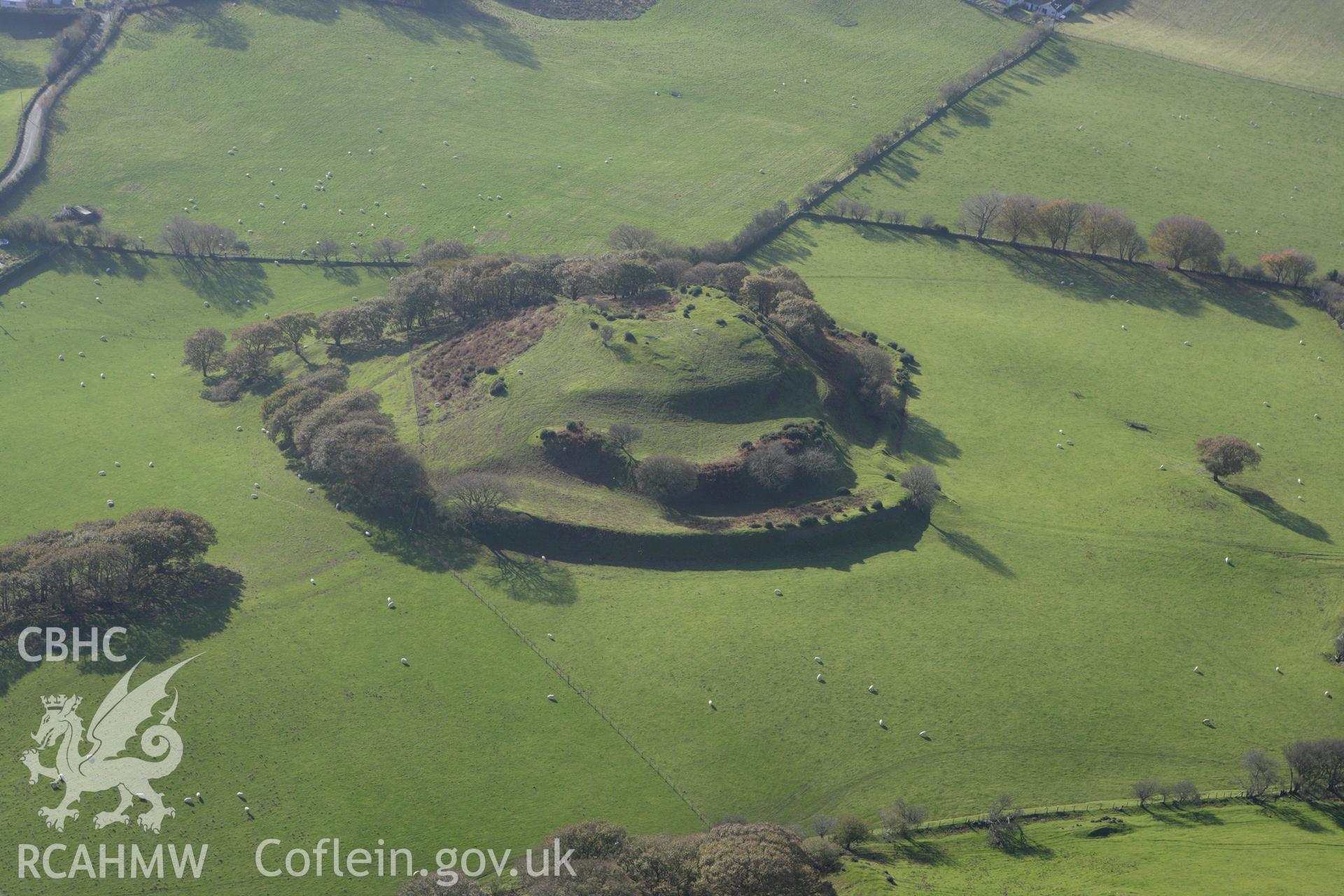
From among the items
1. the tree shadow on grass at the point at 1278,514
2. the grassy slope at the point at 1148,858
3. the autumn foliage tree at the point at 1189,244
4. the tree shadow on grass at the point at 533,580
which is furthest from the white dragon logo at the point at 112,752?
the autumn foliage tree at the point at 1189,244

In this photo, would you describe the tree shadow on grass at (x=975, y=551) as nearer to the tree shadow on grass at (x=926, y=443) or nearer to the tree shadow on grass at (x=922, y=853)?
the tree shadow on grass at (x=926, y=443)

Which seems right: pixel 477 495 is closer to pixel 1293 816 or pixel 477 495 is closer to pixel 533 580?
pixel 533 580

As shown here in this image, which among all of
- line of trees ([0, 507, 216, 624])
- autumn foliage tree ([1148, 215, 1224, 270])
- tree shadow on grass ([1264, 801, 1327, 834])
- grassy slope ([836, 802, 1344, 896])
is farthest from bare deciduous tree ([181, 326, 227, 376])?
autumn foliage tree ([1148, 215, 1224, 270])

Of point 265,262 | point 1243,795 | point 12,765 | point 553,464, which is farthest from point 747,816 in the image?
point 265,262

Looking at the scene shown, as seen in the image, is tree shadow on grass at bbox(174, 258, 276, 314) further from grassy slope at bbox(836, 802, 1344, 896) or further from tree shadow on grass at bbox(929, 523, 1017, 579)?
grassy slope at bbox(836, 802, 1344, 896)

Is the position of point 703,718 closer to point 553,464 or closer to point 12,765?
point 553,464

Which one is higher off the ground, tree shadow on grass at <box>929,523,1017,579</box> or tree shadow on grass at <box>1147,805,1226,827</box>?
tree shadow on grass at <box>929,523,1017,579</box>
